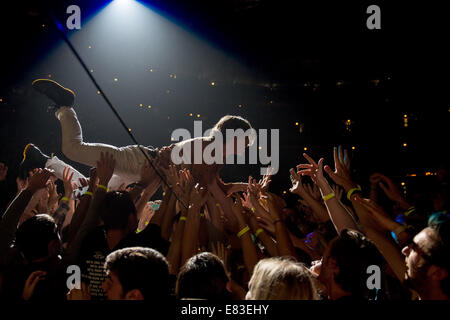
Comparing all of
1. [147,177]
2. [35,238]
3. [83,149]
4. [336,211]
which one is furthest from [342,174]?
[83,149]

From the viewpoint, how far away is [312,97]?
6156mm

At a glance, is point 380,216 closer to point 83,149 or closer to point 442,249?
point 442,249

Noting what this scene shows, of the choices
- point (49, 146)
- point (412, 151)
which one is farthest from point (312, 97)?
point (49, 146)

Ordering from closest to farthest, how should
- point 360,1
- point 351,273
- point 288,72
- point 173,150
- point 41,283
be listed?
point 351,273, point 41,283, point 173,150, point 360,1, point 288,72

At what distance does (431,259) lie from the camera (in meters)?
1.17

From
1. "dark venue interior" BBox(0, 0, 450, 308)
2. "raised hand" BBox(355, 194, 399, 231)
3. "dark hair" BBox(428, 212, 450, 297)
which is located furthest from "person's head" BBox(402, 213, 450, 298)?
"dark venue interior" BBox(0, 0, 450, 308)

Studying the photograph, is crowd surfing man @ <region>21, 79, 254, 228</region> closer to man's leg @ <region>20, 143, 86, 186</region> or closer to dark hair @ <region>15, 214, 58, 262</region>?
man's leg @ <region>20, 143, 86, 186</region>

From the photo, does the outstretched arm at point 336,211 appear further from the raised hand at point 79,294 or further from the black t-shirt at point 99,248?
the raised hand at point 79,294

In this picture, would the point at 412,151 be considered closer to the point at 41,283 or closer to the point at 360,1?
the point at 360,1

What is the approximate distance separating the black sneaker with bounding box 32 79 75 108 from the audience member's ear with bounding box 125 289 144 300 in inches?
93.4

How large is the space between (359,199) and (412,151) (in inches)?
143

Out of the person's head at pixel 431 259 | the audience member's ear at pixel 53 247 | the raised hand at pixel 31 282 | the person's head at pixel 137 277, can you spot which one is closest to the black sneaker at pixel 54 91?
the audience member's ear at pixel 53 247

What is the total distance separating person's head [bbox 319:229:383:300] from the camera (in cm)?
122

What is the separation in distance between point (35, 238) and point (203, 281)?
32.0 inches
